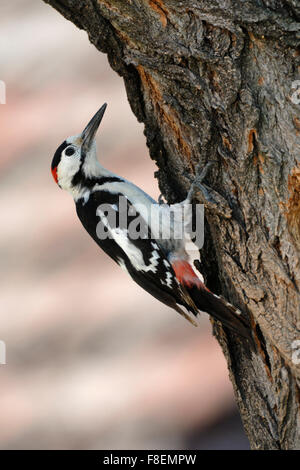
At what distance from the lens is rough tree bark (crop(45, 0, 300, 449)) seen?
2939 millimetres

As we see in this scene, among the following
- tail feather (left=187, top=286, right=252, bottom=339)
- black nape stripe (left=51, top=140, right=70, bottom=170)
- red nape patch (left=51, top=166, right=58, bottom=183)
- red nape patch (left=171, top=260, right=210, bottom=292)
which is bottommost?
tail feather (left=187, top=286, right=252, bottom=339)

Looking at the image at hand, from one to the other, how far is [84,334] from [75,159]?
100 centimetres

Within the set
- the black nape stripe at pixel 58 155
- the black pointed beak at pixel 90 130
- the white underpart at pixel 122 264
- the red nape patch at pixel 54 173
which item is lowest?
the white underpart at pixel 122 264

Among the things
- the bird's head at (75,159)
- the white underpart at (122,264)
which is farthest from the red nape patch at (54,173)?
the white underpart at (122,264)

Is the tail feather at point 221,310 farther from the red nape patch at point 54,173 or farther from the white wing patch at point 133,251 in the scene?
the red nape patch at point 54,173

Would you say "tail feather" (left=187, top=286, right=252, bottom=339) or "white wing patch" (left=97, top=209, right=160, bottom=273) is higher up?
"white wing patch" (left=97, top=209, right=160, bottom=273)

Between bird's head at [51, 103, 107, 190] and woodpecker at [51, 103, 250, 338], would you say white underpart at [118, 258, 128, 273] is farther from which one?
bird's head at [51, 103, 107, 190]

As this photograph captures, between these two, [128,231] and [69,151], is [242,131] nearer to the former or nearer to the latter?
[128,231]

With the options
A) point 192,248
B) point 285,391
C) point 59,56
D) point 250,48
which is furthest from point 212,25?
point 59,56

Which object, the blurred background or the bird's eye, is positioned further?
the bird's eye

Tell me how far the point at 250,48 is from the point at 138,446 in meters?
1.95

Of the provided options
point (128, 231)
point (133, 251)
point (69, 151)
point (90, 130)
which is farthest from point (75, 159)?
point (133, 251)

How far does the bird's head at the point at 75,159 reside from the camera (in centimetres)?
415

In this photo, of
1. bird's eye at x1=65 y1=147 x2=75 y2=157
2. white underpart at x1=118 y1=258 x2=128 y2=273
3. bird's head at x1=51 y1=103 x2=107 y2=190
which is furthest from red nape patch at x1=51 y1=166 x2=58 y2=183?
white underpart at x1=118 y1=258 x2=128 y2=273
